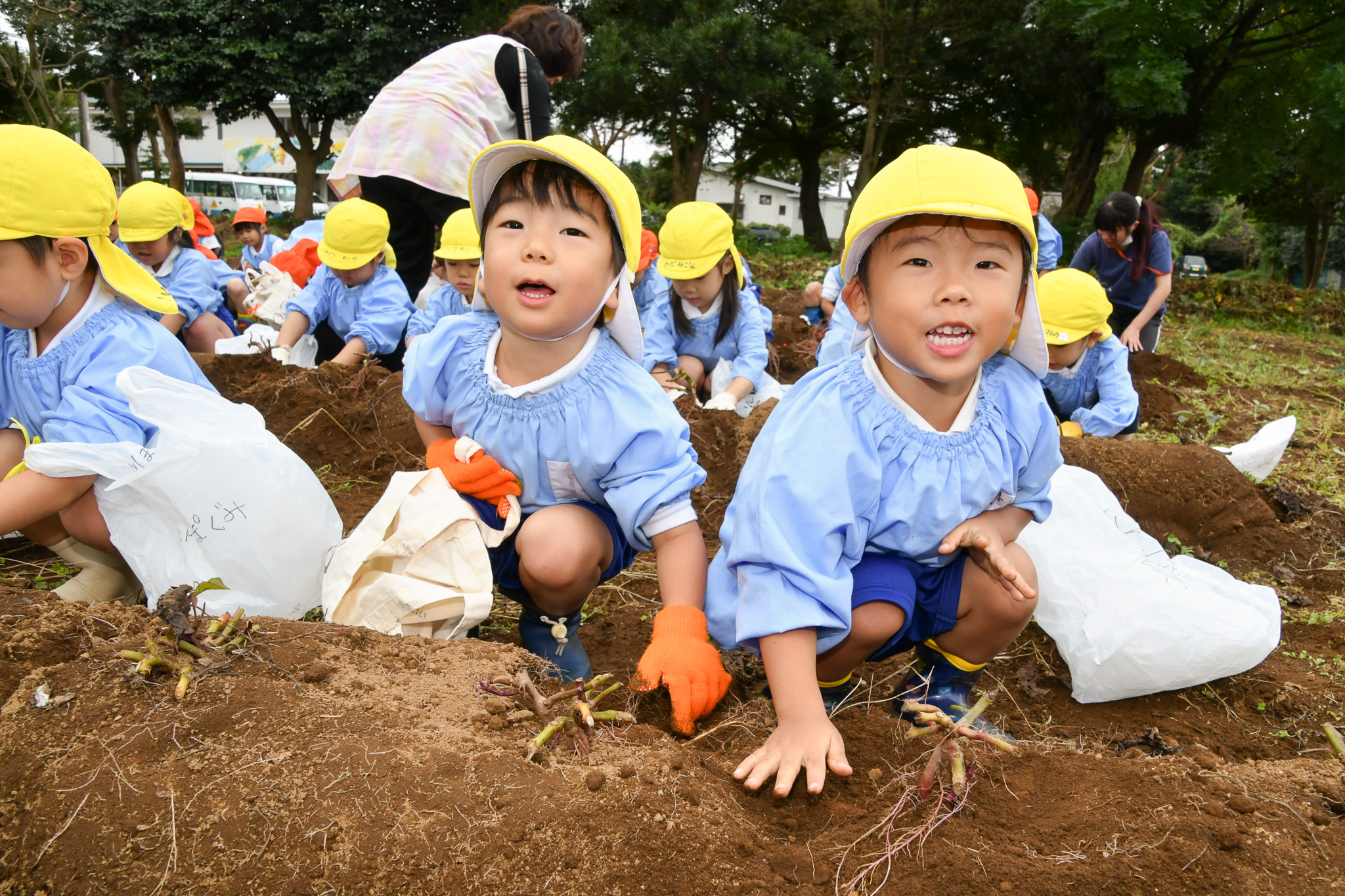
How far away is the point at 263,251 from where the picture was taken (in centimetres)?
826

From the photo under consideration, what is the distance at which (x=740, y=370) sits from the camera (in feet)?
15.9

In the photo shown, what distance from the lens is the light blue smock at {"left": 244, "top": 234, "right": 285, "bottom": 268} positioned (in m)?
8.20

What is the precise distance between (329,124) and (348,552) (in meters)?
19.8

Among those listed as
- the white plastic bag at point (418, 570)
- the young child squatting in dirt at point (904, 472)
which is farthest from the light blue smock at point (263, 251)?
the young child squatting in dirt at point (904, 472)

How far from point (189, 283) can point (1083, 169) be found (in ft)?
49.7

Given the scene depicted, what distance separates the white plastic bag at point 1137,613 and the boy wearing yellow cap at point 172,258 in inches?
191

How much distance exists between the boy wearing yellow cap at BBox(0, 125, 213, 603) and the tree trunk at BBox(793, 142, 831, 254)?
19147 millimetres

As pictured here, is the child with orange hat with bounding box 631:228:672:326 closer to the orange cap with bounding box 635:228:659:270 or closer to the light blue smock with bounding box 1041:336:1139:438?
the orange cap with bounding box 635:228:659:270

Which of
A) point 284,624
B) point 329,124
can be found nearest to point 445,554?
point 284,624

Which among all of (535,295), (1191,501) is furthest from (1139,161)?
(535,295)

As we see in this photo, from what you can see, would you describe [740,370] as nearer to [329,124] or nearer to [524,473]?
[524,473]

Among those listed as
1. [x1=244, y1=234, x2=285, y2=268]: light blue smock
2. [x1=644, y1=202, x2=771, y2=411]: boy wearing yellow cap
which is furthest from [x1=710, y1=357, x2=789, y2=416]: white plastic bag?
[x1=244, y1=234, x2=285, y2=268]: light blue smock

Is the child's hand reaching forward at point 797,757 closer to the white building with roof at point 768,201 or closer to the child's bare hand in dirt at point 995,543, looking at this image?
the child's bare hand in dirt at point 995,543

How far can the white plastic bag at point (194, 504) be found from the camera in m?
2.14
